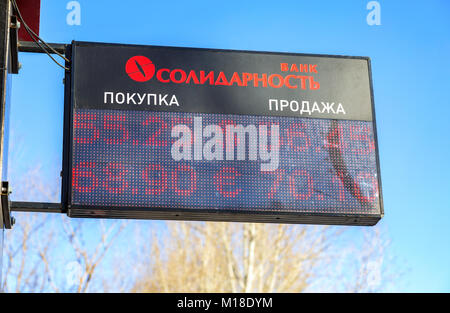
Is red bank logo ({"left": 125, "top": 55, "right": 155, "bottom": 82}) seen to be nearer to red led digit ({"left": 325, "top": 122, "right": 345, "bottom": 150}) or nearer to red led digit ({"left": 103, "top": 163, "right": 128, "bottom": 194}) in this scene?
red led digit ({"left": 103, "top": 163, "right": 128, "bottom": 194})

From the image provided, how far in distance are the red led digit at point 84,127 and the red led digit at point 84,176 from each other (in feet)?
0.70

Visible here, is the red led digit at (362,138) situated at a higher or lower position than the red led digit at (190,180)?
higher

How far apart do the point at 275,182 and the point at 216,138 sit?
63 cm

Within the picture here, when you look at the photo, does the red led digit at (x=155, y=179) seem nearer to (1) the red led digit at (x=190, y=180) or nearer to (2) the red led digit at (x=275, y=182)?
(1) the red led digit at (x=190, y=180)

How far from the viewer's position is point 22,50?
7312 millimetres

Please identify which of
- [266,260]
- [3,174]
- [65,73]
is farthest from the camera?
[266,260]

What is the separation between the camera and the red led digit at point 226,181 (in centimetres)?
→ 695

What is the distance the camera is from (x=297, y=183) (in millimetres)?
7070

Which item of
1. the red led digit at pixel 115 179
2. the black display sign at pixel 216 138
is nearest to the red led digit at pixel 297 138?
the black display sign at pixel 216 138

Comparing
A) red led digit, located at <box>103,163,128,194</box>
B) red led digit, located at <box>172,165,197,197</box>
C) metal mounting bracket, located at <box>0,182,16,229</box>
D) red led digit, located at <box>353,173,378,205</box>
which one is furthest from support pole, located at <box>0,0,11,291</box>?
red led digit, located at <box>353,173,378,205</box>

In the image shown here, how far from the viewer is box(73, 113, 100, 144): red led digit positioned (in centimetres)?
691
